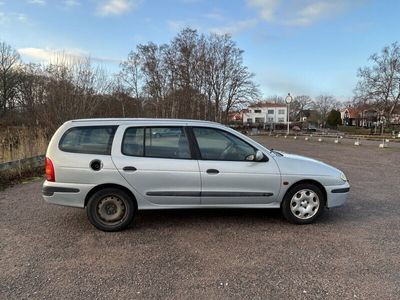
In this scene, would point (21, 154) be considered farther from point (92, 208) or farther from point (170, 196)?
point (170, 196)

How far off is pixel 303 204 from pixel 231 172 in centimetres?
132

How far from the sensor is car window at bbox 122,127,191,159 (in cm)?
477

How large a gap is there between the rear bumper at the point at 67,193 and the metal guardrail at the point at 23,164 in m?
4.64

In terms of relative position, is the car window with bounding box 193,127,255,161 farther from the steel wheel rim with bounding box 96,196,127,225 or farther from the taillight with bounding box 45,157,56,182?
the taillight with bounding box 45,157,56,182

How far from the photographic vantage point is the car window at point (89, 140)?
15.5 feet

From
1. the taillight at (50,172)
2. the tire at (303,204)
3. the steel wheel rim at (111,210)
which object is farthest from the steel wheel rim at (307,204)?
the taillight at (50,172)

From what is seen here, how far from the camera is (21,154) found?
32.1 ft

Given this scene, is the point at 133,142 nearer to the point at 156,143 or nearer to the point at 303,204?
the point at 156,143

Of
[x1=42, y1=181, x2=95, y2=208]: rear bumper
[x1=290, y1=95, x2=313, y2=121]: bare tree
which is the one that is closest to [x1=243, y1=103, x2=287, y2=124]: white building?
[x1=290, y1=95, x2=313, y2=121]: bare tree

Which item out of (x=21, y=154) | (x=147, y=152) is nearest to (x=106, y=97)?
(x=21, y=154)

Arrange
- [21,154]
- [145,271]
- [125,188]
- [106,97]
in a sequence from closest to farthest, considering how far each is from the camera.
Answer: [145,271]
[125,188]
[21,154]
[106,97]

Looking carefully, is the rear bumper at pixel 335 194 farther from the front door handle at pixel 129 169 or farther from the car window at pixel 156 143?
the front door handle at pixel 129 169

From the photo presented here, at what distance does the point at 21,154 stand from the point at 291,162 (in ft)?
27.5

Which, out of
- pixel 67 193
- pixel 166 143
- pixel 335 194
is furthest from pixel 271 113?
pixel 67 193
